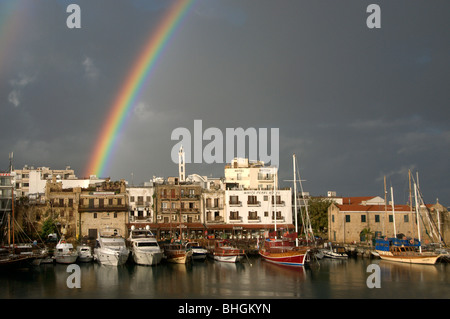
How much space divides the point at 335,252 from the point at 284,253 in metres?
12.0

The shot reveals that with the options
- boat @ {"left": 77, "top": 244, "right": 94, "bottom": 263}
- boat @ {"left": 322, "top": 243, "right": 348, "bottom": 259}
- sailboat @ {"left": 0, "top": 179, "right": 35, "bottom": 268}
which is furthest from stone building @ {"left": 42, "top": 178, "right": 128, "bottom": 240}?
boat @ {"left": 322, "top": 243, "right": 348, "bottom": 259}

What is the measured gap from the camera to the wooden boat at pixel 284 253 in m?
58.9

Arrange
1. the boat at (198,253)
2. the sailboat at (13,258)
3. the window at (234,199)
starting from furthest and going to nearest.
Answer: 1. the window at (234,199)
2. the boat at (198,253)
3. the sailboat at (13,258)

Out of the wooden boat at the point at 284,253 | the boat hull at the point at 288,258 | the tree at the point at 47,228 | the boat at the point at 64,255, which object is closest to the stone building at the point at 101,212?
the tree at the point at 47,228

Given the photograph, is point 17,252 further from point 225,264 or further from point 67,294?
point 225,264

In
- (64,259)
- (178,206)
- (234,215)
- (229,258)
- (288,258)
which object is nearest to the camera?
(288,258)

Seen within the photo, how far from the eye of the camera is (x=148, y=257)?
193 ft

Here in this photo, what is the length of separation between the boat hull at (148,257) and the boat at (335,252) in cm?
2452

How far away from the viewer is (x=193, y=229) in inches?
3123

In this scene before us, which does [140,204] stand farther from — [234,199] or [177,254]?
[177,254]

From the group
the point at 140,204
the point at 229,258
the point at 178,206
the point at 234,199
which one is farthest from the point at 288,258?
the point at 140,204

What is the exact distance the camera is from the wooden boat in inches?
2319

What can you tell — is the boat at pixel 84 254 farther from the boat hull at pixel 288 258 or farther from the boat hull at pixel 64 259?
the boat hull at pixel 288 258
